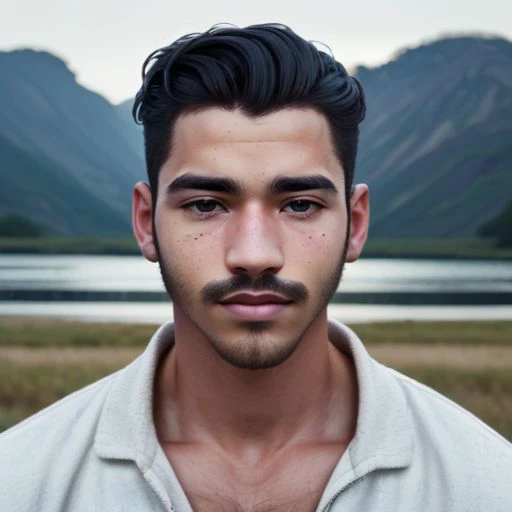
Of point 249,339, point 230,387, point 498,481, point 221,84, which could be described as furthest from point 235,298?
point 498,481

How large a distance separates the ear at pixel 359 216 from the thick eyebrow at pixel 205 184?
904mm

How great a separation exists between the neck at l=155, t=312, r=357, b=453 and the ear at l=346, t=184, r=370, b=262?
50 centimetres

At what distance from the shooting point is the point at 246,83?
18.2 ft

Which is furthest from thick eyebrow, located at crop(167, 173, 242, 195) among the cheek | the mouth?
the mouth

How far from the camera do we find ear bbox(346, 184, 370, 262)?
19.7 feet

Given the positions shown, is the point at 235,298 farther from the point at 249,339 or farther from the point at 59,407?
the point at 59,407

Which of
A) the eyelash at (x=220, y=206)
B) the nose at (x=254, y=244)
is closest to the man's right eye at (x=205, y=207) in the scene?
the eyelash at (x=220, y=206)

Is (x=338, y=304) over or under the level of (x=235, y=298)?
over

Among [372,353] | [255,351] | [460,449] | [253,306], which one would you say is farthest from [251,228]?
[372,353]

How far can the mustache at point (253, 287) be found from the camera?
207 inches

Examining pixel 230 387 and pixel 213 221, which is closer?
pixel 213 221

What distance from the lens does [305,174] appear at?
17.9ft

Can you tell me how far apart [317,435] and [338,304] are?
72011 mm

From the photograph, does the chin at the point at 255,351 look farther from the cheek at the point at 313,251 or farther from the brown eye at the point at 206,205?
the brown eye at the point at 206,205
